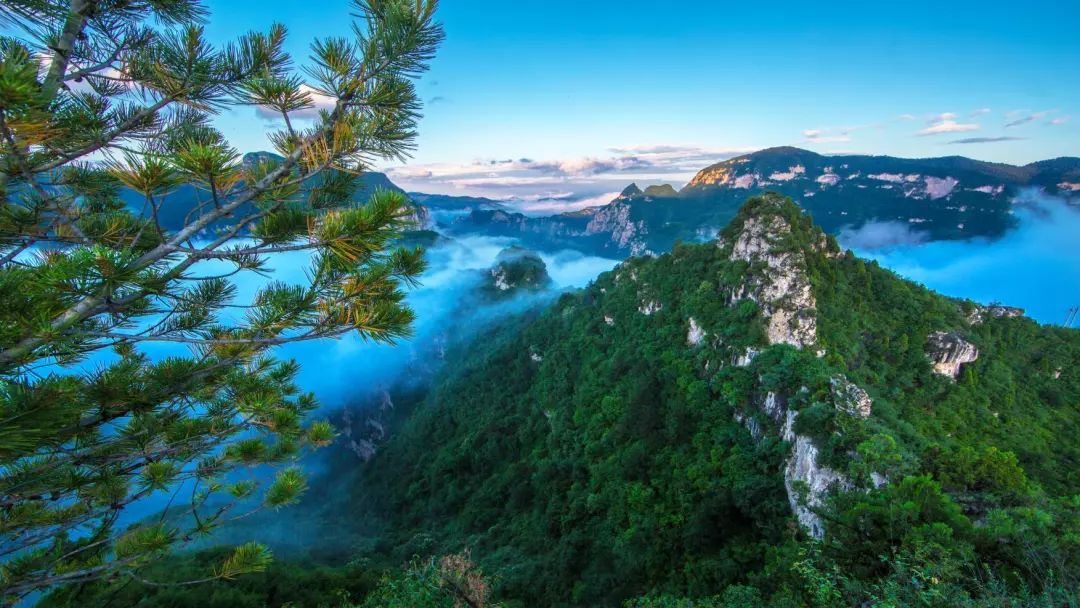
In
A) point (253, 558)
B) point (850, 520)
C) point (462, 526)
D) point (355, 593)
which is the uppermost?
point (253, 558)

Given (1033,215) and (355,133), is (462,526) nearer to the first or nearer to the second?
(355,133)

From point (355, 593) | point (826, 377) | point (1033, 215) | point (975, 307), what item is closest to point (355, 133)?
point (355, 593)

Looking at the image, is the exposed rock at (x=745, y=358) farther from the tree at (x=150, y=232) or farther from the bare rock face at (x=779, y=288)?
the tree at (x=150, y=232)

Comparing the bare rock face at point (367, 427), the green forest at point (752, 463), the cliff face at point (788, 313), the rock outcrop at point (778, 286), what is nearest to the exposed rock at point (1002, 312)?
the green forest at point (752, 463)

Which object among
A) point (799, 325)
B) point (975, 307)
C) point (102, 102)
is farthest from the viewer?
point (975, 307)

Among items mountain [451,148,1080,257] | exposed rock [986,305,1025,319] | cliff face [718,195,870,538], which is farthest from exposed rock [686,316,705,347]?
mountain [451,148,1080,257]

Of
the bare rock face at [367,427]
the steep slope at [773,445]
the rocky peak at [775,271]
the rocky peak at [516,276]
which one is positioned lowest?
the bare rock face at [367,427]
